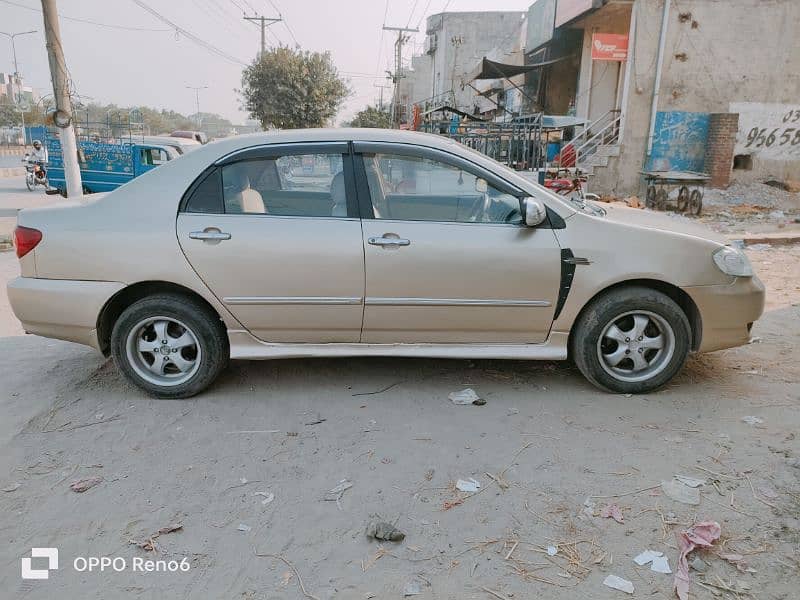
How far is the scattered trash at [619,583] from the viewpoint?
2.35 metres

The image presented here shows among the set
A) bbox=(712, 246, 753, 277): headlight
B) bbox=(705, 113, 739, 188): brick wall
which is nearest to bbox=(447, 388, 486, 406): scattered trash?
bbox=(712, 246, 753, 277): headlight

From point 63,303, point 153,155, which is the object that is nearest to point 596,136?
point 153,155

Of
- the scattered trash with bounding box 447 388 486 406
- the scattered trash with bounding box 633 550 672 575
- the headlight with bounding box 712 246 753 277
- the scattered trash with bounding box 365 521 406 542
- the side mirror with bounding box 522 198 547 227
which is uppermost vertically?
the side mirror with bounding box 522 198 547 227

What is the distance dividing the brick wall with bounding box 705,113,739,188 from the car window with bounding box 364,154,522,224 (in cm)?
1388

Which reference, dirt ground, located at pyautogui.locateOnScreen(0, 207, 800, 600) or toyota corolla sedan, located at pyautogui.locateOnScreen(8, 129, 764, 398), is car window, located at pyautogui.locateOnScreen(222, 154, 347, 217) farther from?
dirt ground, located at pyautogui.locateOnScreen(0, 207, 800, 600)

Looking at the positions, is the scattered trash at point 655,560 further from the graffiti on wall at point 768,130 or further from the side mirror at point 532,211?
the graffiti on wall at point 768,130

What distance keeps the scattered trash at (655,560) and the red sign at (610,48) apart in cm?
1549

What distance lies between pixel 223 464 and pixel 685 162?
1578 centimetres

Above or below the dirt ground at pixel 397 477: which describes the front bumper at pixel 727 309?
above

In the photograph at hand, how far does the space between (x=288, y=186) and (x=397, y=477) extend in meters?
2.01

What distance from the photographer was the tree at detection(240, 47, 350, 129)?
35.7 m

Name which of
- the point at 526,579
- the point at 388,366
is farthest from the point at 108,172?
the point at 526,579

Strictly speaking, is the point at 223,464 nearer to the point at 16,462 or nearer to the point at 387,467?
the point at 387,467

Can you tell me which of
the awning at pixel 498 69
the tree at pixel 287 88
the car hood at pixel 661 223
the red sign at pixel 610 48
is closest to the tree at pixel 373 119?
the tree at pixel 287 88
